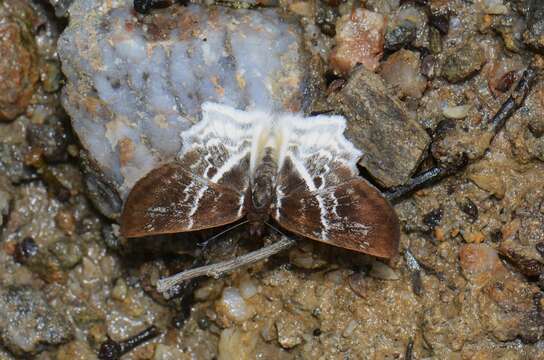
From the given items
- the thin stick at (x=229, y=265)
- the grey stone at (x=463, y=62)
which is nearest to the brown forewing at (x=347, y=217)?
the thin stick at (x=229, y=265)

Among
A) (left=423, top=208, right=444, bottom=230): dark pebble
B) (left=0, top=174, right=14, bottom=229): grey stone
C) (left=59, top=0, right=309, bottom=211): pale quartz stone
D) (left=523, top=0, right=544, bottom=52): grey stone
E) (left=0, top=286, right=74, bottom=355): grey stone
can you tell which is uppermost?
(left=523, top=0, right=544, bottom=52): grey stone

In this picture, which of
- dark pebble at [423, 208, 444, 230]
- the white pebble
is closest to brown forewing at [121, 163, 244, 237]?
the white pebble

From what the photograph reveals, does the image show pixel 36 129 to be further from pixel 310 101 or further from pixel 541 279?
pixel 541 279

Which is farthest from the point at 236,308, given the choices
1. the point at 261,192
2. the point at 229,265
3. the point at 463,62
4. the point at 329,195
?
the point at 463,62

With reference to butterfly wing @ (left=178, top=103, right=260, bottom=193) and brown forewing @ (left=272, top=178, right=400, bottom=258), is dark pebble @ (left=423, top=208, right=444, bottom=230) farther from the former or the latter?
butterfly wing @ (left=178, top=103, right=260, bottom=193)

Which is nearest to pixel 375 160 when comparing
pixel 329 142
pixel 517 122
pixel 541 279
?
pixel 329 142

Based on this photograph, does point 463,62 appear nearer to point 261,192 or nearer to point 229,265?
point 261,192

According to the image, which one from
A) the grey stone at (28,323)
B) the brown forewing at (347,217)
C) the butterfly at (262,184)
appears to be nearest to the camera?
the brown forewing at (347,217)

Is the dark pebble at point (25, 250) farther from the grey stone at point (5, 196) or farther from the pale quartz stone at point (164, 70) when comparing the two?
the pale quartz stone at point (164, 70)
